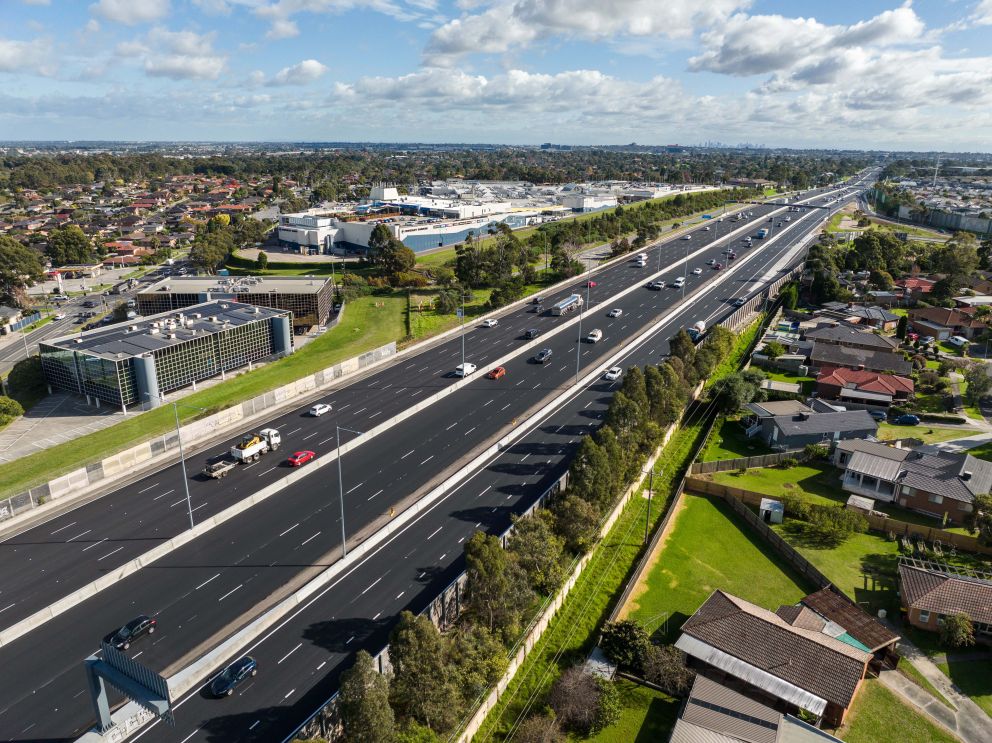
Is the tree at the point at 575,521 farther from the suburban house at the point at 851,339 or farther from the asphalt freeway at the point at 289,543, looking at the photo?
the suburban house at the point at 851,339

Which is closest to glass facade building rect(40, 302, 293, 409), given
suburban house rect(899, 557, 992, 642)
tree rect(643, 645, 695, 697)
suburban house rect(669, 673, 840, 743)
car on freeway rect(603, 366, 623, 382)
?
car on freeway rect(603, 366, 623, 382)

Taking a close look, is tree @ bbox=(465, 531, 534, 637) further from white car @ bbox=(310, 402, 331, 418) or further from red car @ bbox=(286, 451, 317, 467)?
white car @ bbox=(310, 402, 331, 418)

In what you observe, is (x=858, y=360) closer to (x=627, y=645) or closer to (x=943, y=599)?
(x=943, y=599)

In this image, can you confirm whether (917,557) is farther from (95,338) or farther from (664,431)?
(95,338)

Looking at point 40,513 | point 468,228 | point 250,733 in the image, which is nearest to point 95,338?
point 40,513

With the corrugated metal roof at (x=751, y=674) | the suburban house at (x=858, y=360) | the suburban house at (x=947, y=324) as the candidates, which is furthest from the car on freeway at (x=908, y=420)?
the corrugated metal roof at (x=751, y=674)

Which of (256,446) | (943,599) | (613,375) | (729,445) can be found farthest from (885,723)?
(256,446)
